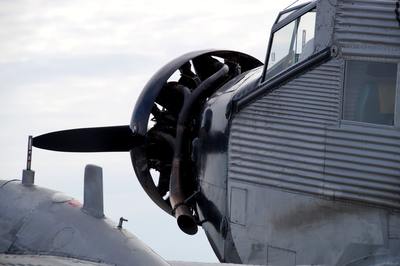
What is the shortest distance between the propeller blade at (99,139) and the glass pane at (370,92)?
16.8ft

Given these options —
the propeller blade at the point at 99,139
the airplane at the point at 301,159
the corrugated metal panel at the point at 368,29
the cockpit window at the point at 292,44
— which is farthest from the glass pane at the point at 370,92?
the propeller blade at the point at 99,139

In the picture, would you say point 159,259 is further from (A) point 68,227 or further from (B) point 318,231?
(B) point 318,231

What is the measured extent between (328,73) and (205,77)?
16.0 feet

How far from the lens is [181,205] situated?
50.0 feet

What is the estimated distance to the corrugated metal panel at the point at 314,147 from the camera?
11234 mm

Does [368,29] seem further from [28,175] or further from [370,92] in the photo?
[28,175]

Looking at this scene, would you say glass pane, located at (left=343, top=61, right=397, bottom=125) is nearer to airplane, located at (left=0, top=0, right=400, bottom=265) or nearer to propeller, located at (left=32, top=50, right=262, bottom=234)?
airplane, located at (left=0, top=0, right=400, bottom=265)

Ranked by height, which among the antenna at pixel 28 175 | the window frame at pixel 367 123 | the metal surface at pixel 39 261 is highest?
the window frame at pixel 367 123

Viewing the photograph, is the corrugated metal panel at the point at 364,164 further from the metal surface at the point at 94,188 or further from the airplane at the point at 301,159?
the metal surface at the point at 94,188

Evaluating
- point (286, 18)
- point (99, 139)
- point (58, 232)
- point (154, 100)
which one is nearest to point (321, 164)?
point (286, 18)

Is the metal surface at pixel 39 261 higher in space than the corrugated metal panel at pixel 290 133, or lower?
lower

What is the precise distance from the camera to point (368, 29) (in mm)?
11602

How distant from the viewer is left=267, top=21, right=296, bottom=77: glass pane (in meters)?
13.3

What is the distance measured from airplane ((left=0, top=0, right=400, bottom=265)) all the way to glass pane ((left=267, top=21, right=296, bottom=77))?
2cm
